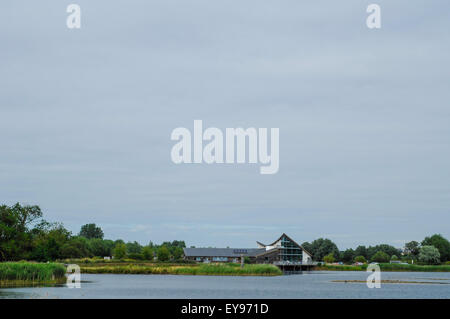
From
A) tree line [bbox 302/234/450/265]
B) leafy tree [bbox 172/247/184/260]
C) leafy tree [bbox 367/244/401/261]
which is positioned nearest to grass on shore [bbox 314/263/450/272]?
tree line [bbox 302/234/450/265]

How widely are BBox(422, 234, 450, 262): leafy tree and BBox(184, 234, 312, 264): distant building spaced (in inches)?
1553

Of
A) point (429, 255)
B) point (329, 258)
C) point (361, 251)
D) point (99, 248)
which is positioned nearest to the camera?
point (429, 255)

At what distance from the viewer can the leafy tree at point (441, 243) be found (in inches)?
6255

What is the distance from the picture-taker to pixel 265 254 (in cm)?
13950

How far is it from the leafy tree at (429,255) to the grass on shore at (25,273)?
366ft

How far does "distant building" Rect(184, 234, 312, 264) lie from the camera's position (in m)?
140

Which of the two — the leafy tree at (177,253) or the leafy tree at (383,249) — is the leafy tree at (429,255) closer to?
the leafy tree at (383,249)

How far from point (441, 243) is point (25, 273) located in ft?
441

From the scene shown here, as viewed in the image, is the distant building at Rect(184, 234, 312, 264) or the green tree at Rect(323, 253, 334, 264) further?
the green tree at Rect(323, 253, 334, 264)

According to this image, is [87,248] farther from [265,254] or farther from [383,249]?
[383,249]

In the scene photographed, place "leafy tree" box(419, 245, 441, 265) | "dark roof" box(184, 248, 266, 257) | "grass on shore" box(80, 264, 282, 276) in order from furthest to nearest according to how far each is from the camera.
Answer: "dark roof" box(184, 248, 266, 257), "leafy tree" box(419, 245, 441, 265), "grass on shore" box(80, 264, 282, 276)

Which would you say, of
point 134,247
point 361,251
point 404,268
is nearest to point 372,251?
point 361,251

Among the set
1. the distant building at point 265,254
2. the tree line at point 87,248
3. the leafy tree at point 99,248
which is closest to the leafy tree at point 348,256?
the tree line at point 87,248

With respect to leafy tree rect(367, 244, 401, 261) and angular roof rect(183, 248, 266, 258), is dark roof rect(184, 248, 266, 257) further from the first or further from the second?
leafy tree rect(367, 244, 401, 261)
